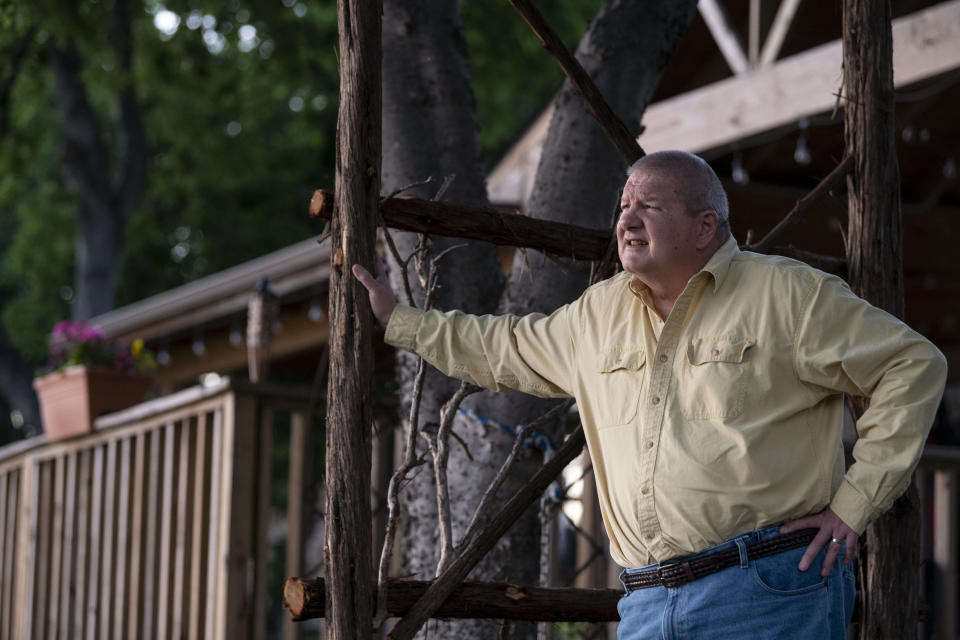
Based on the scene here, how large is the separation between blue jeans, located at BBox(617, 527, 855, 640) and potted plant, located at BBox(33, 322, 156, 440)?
14.4ft

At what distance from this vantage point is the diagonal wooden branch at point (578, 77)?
342 cm

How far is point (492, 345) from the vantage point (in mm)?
3123

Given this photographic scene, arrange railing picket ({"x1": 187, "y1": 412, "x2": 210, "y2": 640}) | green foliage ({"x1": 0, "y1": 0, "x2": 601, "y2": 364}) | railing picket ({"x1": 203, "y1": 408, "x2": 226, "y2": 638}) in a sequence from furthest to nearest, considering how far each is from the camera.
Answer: green foliage ({"x1": 0, "y1": 0, "x2": 601, "y2": 364}) → railing picket ({"x1": 187, "y1": 412, "x2": 210, "y2": 640}) → railing picket ({"x1": 203, "y1": 408, "x2": 226, "y2": 638})

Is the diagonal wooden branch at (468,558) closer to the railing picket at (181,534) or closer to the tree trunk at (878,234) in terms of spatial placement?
the tree trunk at (878,234)

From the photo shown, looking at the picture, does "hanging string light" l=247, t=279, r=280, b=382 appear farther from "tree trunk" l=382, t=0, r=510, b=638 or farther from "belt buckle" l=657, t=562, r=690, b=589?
"belt buckle" l=657, t=562, r=690, b=589

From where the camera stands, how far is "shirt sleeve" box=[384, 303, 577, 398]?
10.1 feet

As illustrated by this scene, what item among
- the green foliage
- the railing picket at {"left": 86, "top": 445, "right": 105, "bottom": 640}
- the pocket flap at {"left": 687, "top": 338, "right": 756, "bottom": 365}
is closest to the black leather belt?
the pocket flap at {"left": 687, "top": 338, "right": 756, "bottom": 365}

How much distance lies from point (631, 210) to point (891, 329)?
61cm

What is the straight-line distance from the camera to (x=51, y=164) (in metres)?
20.1

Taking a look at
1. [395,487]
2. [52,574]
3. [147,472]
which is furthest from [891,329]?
[52,574]

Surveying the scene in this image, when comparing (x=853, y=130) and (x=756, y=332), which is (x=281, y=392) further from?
(x=756, y=332)

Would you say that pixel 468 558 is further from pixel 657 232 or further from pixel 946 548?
pixel 946 548

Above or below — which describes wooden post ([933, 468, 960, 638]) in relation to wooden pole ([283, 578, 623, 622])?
above

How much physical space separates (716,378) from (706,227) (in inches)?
14.4
